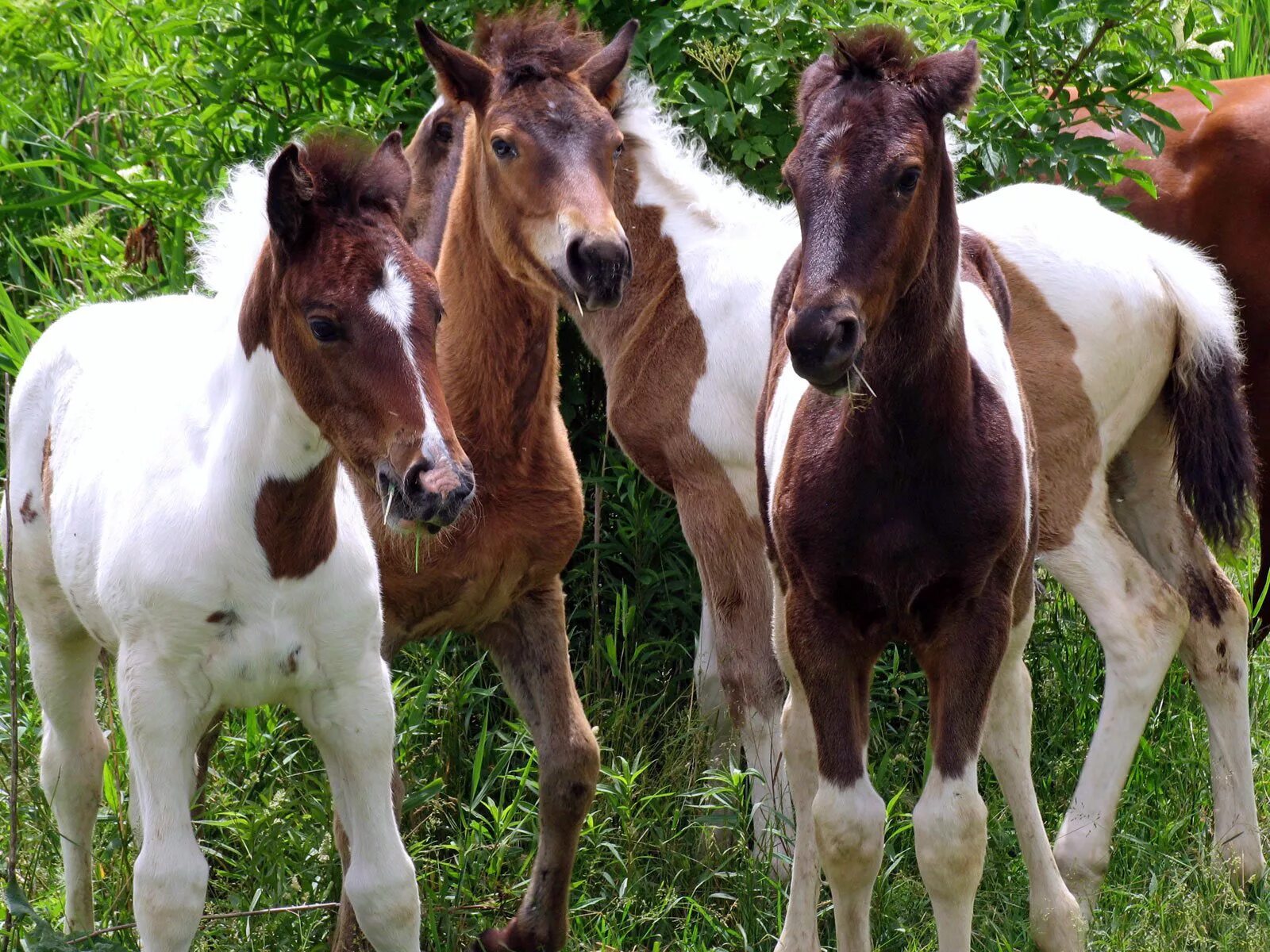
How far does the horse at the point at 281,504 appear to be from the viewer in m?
2.81

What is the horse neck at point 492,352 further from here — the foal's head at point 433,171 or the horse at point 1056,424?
the foal's head at point 433,171

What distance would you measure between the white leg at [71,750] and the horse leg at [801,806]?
1.68 m

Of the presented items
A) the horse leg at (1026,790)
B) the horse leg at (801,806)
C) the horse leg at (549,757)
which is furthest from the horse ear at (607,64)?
the horse leg at (1026,790)

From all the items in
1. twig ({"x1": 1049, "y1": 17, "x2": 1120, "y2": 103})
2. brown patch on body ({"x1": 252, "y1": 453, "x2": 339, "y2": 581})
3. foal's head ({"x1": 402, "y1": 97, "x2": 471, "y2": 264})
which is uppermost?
twig ({"x1": 1049, "y1": 17, "x2": 1120, "y2": 103})

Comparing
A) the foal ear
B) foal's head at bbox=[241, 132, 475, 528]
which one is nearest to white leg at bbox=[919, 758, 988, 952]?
foal's head at bbox=[241, 132, 475, 528]

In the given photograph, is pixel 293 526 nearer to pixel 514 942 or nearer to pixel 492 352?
pixel 492 352

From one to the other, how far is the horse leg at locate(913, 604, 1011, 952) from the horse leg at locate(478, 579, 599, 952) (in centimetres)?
97

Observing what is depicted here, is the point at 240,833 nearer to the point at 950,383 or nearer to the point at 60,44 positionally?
the point at 950,383

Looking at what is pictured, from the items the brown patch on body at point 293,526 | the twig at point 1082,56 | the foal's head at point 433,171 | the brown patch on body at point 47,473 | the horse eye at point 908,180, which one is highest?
the horse eye at point 908,180

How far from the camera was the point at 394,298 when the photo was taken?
2.82 m

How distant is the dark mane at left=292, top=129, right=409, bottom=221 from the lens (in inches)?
114

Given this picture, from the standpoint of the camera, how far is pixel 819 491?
10.2ft

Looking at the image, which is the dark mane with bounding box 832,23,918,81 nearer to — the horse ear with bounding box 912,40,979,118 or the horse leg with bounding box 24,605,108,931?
the horse ear with bounding box 912,40,979,118

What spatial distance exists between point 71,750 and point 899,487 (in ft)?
6.96
